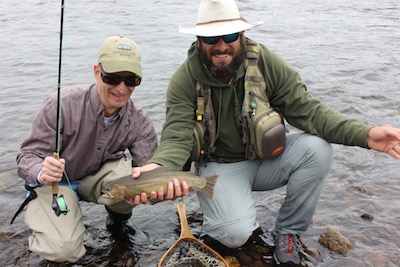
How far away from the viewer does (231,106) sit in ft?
14.5

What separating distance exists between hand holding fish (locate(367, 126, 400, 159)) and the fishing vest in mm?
829

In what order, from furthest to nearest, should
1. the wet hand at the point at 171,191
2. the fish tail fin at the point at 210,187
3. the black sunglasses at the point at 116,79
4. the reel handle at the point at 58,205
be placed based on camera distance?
the fish tail fin at the point at 210,187, the black sunglasses at the point at 116,79, the reel handle at the point at 58,205, the wet hand at the point at 171,191

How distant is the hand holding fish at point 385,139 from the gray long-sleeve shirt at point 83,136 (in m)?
2.11

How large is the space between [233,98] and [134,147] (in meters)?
1.12

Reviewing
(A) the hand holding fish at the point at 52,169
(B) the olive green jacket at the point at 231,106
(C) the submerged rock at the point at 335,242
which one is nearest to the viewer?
(A) the hand holding fish at the point at 52,169

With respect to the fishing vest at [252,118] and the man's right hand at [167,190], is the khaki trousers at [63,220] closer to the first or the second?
the man's right hand at [167,190]

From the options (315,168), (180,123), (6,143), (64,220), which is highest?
(180,123)

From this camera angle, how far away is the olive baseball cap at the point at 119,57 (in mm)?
3961

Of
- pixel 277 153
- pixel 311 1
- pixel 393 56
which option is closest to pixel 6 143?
pixel 277 153

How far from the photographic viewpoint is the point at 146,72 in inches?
434

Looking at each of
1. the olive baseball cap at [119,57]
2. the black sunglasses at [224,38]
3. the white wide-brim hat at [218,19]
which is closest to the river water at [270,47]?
the olive baseball cap at [119,57]

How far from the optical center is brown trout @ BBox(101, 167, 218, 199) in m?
3.78

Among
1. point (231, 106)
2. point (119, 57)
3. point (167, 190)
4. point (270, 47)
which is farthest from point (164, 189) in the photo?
point (270, 47)

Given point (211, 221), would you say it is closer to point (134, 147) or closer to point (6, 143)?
point (134, 147)
